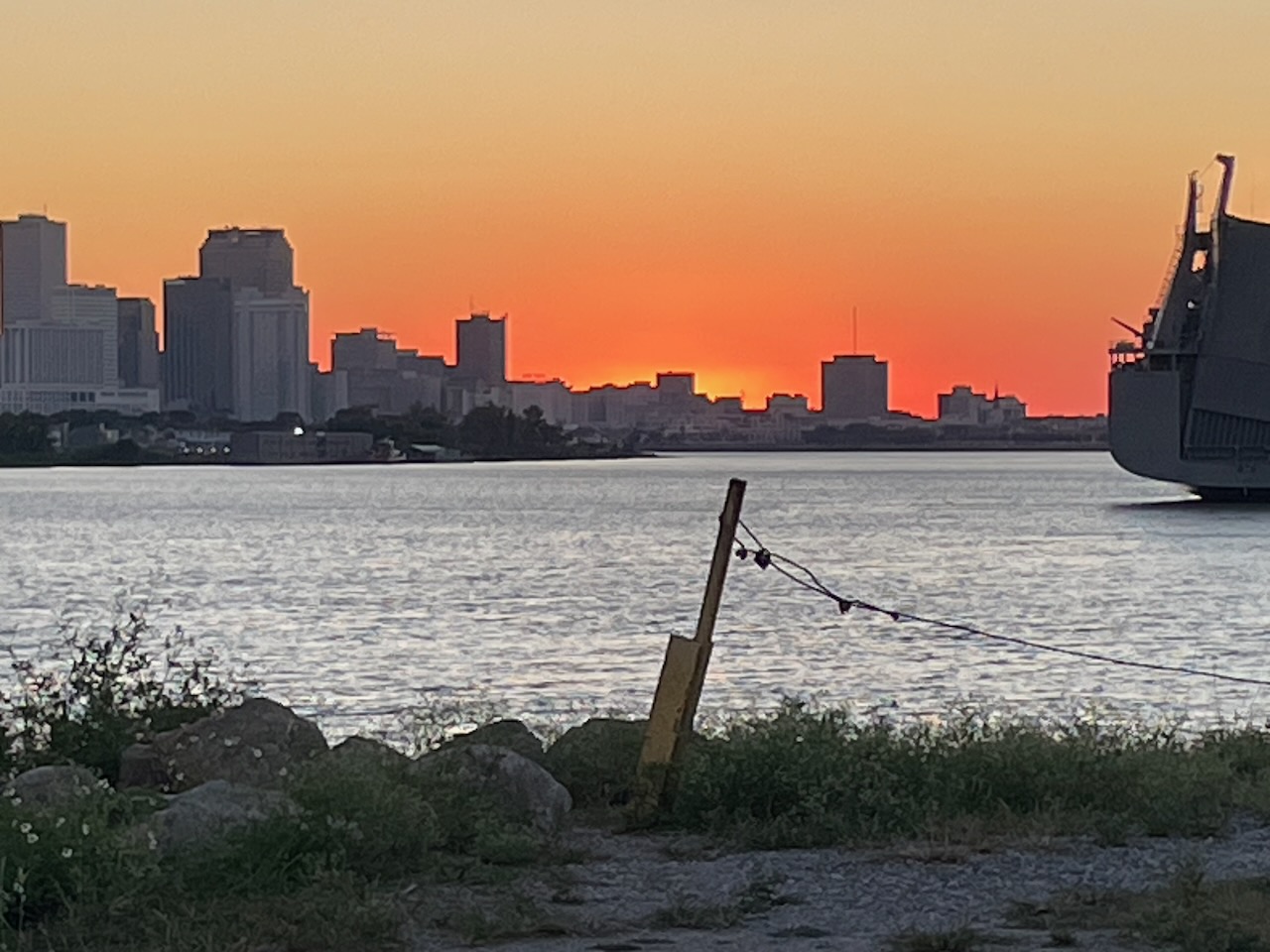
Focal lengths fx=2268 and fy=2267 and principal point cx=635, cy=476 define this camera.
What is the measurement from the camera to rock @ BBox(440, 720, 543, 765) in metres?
14.0

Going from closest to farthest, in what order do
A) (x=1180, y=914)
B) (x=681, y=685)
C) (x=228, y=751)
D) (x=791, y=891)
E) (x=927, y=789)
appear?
1. (x=1180, y=914)
2. (x=791, y=891)
3. (x=681, y=685)
4. (x=927, y=789)
5. (x=228, y=751)

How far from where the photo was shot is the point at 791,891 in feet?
34.8

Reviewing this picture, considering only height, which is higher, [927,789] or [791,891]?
[927,789]

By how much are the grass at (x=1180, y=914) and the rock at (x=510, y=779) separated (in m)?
2.95

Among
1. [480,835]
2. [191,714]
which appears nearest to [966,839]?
[480,835]

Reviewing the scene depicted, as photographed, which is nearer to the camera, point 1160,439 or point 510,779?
point 510,779

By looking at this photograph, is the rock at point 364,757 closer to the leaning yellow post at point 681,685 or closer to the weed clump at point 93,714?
the leaning yellow post at point 681,685

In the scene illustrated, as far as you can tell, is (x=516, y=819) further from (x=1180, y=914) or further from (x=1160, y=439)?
(x=1160, y=439)

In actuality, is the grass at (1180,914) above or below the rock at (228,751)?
below

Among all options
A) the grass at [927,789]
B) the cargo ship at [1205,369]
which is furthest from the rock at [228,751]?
the cargo ship at [1205,369]

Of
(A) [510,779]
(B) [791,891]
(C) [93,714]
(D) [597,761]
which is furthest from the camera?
(C) [93,714]

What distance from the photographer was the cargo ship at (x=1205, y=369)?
92500 millimetres

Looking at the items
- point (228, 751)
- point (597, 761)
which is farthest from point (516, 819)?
point (228, 751)

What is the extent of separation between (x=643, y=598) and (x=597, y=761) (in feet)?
130
